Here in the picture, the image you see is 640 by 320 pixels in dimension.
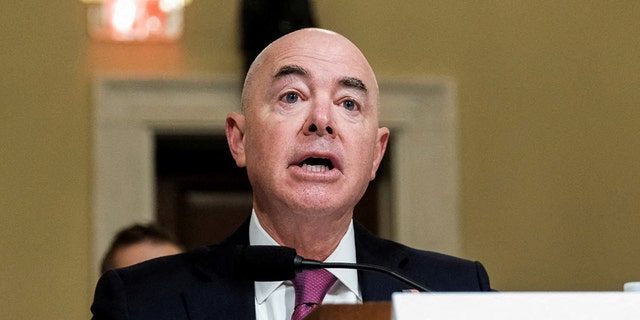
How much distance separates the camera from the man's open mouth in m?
2.50

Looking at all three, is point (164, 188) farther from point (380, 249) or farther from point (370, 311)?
point (370, 311)

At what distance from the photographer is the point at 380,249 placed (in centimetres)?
266

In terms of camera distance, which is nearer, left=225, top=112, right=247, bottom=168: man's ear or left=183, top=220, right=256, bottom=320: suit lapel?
left=183, top=220, right=256, bottom=320: suit lapel

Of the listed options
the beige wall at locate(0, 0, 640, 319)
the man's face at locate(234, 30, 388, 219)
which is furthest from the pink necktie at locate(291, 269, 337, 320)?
the beige wall at locate(0, 0, 640, 319)

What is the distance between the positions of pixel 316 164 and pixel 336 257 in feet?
0.67

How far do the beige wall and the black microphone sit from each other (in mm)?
3227

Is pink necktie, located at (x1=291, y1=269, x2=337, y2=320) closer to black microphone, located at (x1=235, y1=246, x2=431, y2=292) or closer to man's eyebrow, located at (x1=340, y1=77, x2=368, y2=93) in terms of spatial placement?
black microphone, located at (x1=235, y1=246, x2=431, y2=292)

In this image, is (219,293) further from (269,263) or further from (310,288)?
(269,263)

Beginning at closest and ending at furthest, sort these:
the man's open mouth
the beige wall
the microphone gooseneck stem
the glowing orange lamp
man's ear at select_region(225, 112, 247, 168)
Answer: the microphone gooseneck stem
the man's open mouth
man's ear at select_region(225, 112, 247, 168)
the beige wall
the glowing orange lamp

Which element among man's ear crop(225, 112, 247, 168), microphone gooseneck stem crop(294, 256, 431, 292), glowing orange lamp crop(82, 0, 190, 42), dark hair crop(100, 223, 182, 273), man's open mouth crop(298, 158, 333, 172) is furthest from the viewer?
glowing orange lamp crop(82, 0, 190, 42)

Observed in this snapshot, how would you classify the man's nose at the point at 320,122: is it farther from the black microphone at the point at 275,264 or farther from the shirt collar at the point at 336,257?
the black microphone at the point at 275,264

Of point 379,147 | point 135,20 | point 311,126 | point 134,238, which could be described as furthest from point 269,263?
point 135,20

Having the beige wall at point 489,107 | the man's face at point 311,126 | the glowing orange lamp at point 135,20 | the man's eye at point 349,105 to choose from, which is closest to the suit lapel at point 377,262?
the man's face at point 311,126

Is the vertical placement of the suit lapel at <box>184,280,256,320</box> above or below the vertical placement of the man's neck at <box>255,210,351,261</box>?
below
